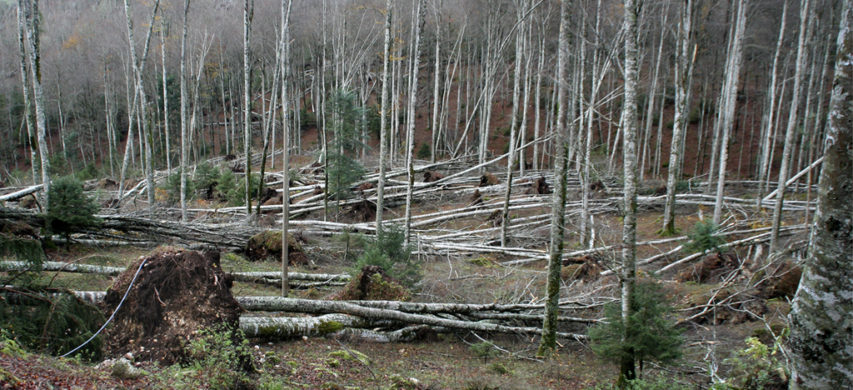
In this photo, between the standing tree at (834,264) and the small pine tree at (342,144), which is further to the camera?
the small pine tree at (342,144)

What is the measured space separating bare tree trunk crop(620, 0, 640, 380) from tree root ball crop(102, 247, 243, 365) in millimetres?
5014

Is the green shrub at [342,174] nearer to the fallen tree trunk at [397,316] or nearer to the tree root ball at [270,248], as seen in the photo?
the tree root ball at [270,248]

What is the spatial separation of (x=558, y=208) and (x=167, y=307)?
561 cm

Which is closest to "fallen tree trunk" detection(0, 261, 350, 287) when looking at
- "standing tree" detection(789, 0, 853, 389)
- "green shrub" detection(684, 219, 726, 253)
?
"standing tree" detection(789, 0, 853, 389)

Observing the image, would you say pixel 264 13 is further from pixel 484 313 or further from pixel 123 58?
pixel 484 313

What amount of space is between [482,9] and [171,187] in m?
20.2

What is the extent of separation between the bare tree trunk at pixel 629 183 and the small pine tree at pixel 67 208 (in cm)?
1078

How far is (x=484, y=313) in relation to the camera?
9039 mm

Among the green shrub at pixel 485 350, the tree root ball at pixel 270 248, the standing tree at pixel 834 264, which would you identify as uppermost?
the standing tree at pixel 834 264

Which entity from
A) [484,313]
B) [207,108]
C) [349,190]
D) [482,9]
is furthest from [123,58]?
[484,313]

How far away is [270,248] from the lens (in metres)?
12.7

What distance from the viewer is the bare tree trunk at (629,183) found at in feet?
20.2

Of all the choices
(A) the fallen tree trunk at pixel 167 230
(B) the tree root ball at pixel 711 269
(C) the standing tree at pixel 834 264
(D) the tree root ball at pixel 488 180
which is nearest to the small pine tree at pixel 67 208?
(A) the fallen tree trunk at pixel 167 230

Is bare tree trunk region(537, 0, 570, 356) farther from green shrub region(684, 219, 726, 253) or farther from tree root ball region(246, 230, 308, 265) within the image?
tree root ball region(246, 230, 308, 265)
